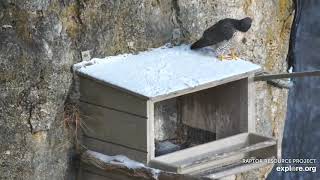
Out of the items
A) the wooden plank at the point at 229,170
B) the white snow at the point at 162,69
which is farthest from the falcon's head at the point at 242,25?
the wooden plank at the point at 229,170

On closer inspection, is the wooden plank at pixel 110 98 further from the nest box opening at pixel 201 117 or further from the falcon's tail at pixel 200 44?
the falcon's tail at pixel 200 44

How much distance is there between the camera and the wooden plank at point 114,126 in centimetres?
521

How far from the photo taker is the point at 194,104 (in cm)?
580

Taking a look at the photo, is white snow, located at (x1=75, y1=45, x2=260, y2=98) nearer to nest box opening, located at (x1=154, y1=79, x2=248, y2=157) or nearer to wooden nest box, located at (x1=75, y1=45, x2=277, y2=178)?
wooden nest box, located at (x1=75, y1=45, x2=277, y2=178)

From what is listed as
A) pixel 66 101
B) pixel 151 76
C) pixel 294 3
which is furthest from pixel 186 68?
pixel 294 3

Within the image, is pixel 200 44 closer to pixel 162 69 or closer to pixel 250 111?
pixel 162 69

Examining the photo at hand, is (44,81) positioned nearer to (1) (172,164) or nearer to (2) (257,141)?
(1) (172,164)

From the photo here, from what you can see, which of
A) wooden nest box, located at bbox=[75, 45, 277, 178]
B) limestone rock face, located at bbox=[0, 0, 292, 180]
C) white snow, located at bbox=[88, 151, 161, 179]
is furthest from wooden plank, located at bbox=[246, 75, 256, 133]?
white snow, located at bbox=[88, 151, 161, 179]

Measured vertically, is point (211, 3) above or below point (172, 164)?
above

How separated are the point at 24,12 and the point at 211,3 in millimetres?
1210

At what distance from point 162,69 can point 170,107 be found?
0.53m

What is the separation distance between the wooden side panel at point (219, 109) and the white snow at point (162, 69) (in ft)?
0.57

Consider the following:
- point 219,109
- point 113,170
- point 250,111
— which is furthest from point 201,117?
point 113,170

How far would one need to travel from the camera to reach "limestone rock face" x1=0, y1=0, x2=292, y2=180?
17.2 ft
